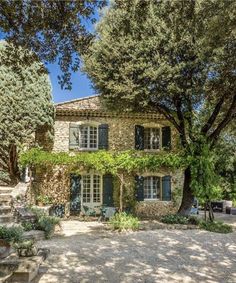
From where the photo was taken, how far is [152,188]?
21.0m

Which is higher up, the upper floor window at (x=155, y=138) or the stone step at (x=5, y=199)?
the upper floor window at (x=155, y=138)

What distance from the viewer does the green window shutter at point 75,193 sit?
65.7 feet

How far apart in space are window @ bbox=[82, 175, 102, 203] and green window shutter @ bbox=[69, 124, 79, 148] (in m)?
2.06

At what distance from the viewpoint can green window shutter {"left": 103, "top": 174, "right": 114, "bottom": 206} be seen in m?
20.2

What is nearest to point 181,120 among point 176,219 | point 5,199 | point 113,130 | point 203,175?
point 203,175

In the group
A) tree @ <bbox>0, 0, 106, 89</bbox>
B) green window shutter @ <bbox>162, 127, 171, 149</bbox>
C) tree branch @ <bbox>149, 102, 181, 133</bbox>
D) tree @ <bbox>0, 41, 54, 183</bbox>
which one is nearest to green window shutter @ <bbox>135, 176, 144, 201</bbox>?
green window shutter @ <bbox>162, 127, 171, 149</bbox>

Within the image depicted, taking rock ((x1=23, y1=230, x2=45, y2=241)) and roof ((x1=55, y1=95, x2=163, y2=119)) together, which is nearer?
rock ((x1=23, y1=230, x2=45, y2=241))

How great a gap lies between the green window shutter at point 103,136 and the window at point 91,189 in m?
1.91

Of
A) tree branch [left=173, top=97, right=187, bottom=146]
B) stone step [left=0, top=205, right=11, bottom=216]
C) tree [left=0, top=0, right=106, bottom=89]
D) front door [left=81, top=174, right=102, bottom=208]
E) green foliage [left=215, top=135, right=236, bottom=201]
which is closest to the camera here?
tree [left=0, top=0, right=106, bottom=89]

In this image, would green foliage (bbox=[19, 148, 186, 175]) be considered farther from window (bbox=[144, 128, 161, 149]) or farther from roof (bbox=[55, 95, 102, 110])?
roof (bbox=[55, 95, 102, 110])

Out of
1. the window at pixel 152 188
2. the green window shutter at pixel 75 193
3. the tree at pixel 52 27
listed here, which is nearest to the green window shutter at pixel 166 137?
the window at pixel 152 188

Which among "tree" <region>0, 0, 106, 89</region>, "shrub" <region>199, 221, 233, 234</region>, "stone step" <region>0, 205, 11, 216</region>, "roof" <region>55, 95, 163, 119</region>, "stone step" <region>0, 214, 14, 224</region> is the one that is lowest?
"shrub" <region>199, 221, 233, 234</region>

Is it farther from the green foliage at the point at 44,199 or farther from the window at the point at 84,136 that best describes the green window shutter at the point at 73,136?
the green foliage at the point at 44,199

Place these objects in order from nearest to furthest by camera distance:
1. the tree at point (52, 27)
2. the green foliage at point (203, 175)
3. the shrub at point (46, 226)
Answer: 1. the tree at point (52, 27)
2. the shrub at point (46, 226)
3. the green foliage at point (203, 175)
